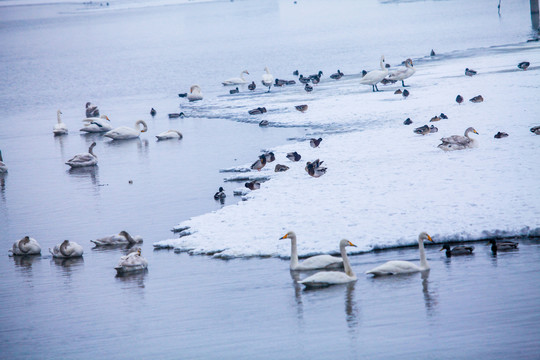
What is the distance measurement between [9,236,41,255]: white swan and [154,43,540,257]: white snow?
2148mm

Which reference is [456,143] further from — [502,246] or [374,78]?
[374,78]

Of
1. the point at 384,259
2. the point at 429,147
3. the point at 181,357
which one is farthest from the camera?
the point at 429,147

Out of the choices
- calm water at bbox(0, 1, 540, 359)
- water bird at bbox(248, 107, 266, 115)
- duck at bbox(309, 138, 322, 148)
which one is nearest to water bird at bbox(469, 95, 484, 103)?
calm water at bbox(0, 1, 540, 359)

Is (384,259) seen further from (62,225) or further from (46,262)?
(62,225)

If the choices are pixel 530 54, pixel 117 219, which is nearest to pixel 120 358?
pixel 117 219

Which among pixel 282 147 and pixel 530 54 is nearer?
pixel 282 147

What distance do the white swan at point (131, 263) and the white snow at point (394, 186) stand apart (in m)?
1.04

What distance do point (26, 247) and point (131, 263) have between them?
8.24ft

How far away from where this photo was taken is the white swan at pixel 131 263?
11703 millimetres

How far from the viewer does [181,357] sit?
8523 mm

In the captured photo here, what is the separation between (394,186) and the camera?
1439cm

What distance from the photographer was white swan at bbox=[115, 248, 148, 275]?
1170 centimetres

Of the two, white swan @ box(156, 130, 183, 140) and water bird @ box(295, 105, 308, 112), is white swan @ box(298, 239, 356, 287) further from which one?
water bird @ box(295, 105, 308, 112)

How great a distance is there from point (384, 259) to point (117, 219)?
603 centimetres
